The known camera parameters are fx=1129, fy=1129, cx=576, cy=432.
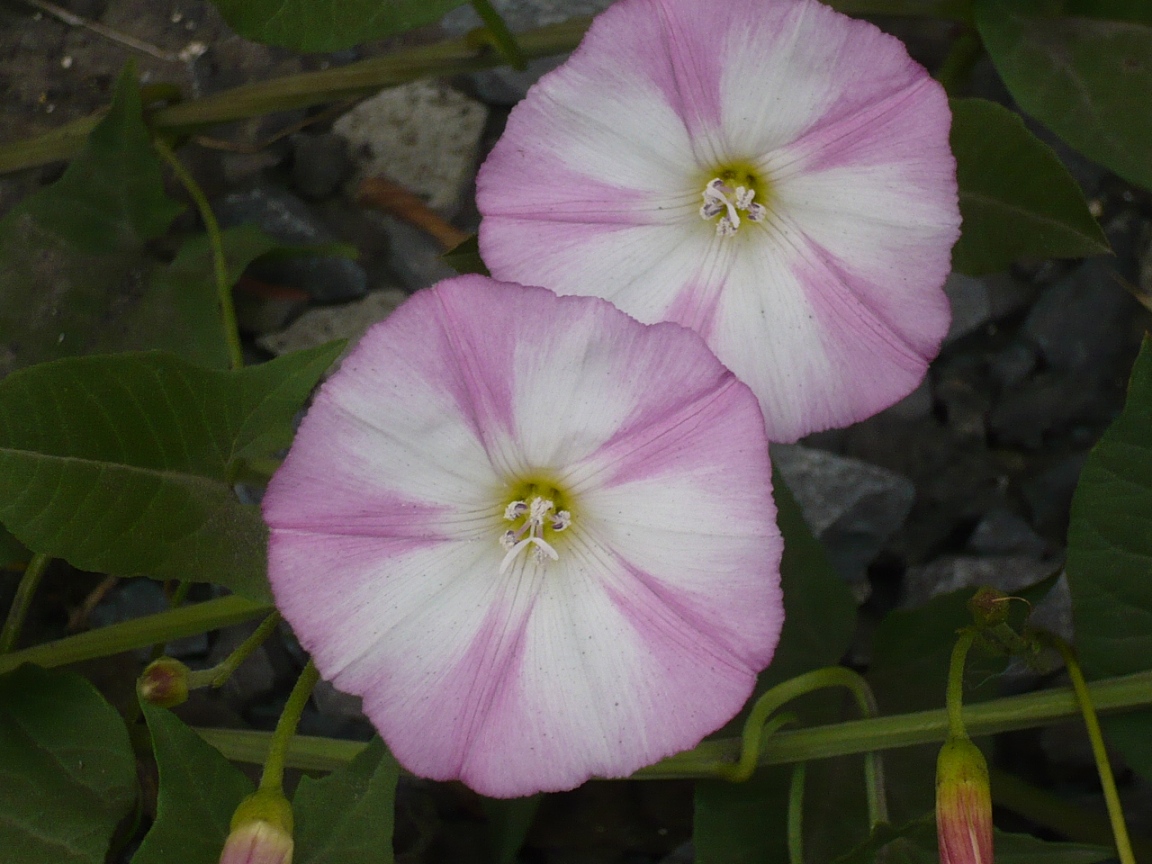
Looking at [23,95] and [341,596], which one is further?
[23,95]

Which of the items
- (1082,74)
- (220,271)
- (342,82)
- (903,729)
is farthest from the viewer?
(342,82)

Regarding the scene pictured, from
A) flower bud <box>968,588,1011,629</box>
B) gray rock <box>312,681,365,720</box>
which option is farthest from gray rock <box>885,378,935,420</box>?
gray rock <box>312,681,365,720</box>

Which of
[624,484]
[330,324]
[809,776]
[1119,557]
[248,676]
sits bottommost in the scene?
[248,676]

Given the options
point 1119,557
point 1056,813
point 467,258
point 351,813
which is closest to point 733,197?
point 467,258

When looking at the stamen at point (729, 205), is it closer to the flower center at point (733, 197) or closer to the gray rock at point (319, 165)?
the flower center at point (733, 197)

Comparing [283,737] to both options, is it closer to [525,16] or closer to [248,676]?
[248,676]

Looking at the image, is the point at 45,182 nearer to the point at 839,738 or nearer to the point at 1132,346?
the point at 839,738

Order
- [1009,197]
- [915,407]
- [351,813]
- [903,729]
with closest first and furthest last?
1. [351,813]
2. [903,729]
3. [1009,197]
4. [915,407]

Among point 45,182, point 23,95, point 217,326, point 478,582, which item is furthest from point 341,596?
point 23,95
